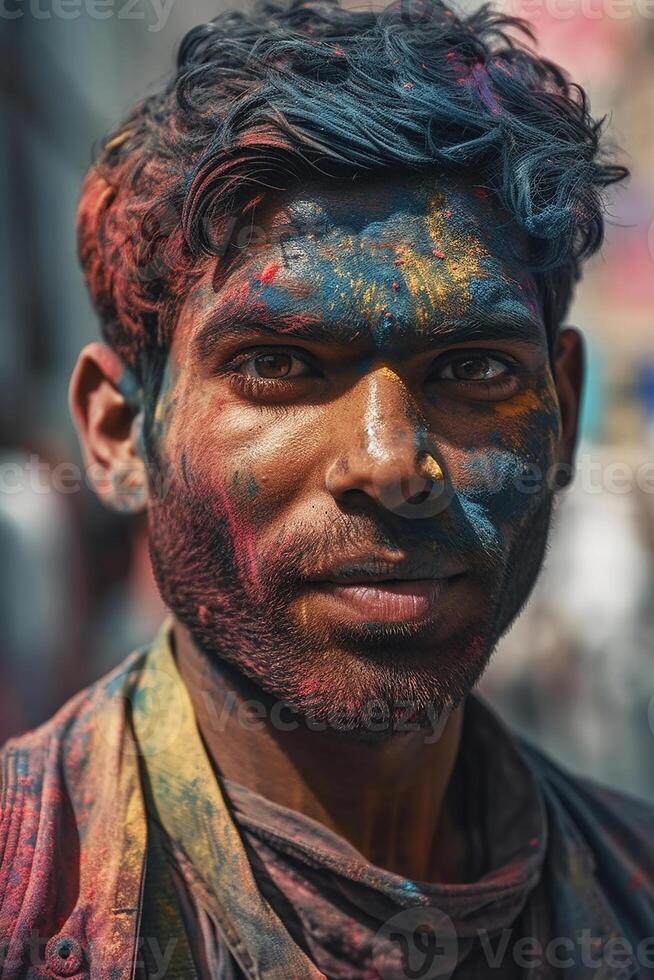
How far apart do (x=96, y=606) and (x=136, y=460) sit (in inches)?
186

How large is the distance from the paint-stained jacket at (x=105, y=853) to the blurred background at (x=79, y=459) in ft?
2.55

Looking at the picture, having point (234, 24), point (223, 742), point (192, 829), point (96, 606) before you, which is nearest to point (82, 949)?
point (192, 829)

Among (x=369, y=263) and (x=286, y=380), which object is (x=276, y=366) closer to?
(x=286, y=380)

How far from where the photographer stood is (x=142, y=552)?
24.1ft

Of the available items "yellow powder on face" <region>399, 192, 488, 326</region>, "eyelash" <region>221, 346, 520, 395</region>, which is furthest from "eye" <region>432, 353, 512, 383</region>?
"yellow powder on face" <region>399, 192, 488, 326</region>

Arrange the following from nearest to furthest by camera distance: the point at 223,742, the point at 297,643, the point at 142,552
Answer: the point at 297,643 < the point at 223,742 < the point at 142,552

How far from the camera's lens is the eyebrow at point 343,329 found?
1.88 meters

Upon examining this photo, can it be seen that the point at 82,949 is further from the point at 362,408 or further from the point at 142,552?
the point at 142,552

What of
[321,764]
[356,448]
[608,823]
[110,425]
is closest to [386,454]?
[356,448]

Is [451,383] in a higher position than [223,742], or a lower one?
higher

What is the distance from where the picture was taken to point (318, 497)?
188cm

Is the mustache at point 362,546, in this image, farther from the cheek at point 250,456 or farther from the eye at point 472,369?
the eye at point 472,369

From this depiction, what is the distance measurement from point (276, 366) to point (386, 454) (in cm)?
30

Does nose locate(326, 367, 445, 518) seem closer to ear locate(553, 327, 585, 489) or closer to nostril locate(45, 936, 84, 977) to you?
ear locate(553, 327, 585, 489)
